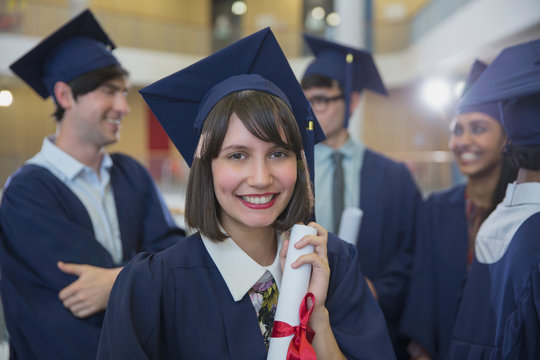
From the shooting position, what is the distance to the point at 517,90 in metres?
1.58

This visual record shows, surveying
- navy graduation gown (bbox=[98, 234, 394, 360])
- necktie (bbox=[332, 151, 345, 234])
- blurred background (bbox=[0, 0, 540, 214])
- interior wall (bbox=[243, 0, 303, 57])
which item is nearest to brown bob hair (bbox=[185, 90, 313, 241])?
navy graduation gown (bbox=[98, 234, 394, 360])

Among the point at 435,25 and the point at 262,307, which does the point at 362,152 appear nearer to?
the point at 262,307

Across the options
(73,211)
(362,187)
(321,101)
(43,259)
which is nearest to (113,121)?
(73,211)

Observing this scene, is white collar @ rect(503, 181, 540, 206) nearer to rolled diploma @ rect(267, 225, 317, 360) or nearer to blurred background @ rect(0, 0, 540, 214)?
rolled diploma @ rect(267, 225, 317, 360)

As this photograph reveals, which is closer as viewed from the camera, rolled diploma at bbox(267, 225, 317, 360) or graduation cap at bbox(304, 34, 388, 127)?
rolled diploma at bbox(267, 225, 317, 360)

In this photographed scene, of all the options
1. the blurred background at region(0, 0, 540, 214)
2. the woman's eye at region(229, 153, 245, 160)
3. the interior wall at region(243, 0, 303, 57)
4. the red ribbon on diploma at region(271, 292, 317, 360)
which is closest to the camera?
the red ribbon on diploma at region(271, 292, 317, 360)

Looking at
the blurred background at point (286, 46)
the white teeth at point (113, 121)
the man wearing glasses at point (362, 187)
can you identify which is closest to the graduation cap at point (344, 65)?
the man wearing glasses at point (362, 187)

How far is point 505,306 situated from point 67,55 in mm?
2288

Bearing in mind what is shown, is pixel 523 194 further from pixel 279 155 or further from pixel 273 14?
pixel 273 14

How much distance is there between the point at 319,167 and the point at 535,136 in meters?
1.32

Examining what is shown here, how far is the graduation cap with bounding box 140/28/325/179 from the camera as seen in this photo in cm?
146

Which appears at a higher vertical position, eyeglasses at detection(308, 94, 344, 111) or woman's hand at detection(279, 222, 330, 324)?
eyeglasses at detection(308, 94, 344, 111)

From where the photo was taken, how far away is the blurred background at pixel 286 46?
899cm

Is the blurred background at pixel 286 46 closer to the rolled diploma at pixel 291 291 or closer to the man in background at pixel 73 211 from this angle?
the man in background at pixel 73 211
